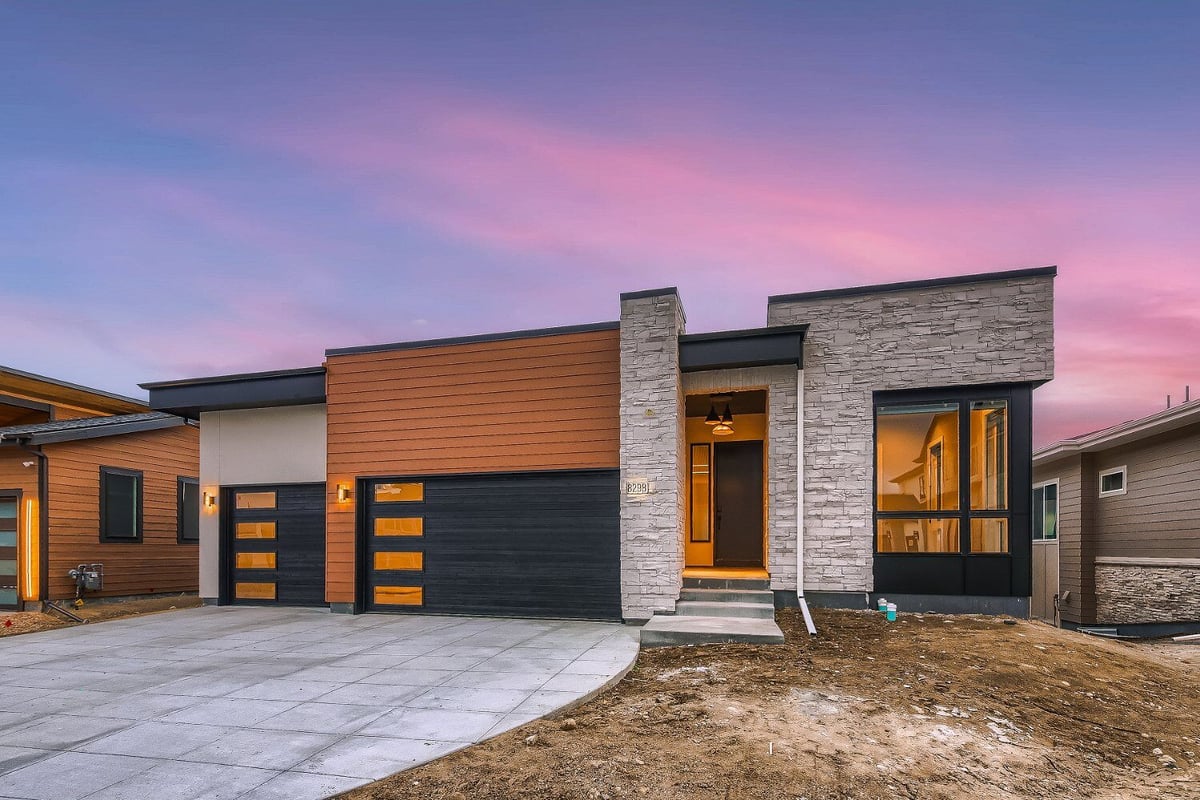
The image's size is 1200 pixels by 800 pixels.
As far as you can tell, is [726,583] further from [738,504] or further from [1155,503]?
[1155,503]

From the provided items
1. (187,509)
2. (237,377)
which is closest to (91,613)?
(187,509)

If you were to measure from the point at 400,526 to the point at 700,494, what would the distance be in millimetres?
5293

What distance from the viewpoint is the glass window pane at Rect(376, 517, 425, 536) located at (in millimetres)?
9711

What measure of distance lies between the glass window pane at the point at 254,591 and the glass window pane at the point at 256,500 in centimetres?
138

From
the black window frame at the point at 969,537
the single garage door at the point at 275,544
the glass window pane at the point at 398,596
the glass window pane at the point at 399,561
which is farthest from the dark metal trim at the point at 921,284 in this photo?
the single garage door at the point at 275,544

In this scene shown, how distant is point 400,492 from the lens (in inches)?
388

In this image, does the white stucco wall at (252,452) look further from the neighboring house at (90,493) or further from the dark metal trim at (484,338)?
the neighboring house at (90,493)

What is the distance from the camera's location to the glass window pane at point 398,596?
9602mm

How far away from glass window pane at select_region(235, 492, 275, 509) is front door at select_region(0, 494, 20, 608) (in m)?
4.39

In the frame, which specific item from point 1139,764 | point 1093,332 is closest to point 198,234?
point 1139,764

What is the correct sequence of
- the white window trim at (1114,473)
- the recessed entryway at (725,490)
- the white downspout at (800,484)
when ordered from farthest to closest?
the white window trim at (1114,473), the recessed entryway at (725,490), the white downspout at (800,484)

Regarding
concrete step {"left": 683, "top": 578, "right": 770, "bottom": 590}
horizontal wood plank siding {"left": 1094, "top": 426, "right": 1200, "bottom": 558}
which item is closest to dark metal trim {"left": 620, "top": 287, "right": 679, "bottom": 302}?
concrete step {"left": 683, "top": 578, "right": 770, "bottom": 590}

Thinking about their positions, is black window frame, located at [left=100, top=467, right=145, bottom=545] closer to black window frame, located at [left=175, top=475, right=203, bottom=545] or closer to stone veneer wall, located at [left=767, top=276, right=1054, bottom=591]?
black window frame, located at [left=175, top=475, right=203, bottom=545]

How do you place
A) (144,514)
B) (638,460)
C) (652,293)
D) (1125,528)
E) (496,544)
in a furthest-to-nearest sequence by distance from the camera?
(144,514) < (1125,528) < (496,544) < (652,293) < (638,460)
